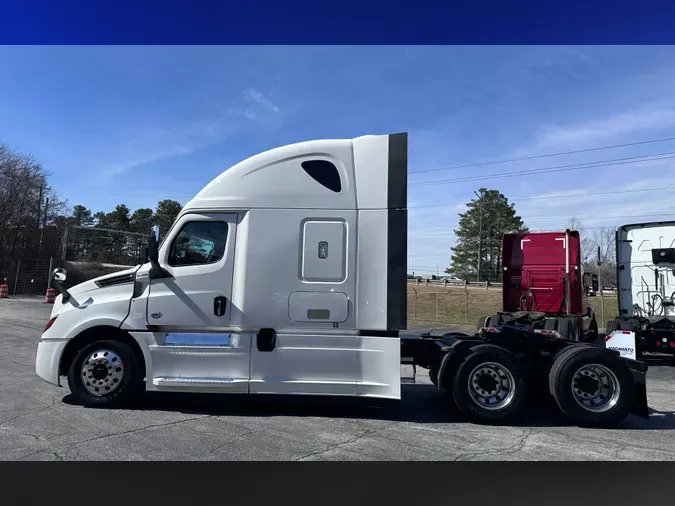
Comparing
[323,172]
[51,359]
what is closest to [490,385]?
[323,172]

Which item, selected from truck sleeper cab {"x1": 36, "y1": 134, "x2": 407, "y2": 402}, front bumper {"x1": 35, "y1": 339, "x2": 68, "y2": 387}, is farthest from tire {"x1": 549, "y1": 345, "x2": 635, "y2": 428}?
front bumper {"x1": 35, "y1": 339, "x2": 68, "y2": 387}

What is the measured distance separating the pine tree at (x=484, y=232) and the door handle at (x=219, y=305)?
57398 mm

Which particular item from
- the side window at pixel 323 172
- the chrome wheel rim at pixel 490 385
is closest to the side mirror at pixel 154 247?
the side window at pixel 323 172

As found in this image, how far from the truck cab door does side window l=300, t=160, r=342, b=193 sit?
1158mm

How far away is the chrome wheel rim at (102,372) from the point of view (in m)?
6.10

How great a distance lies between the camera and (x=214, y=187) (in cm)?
625

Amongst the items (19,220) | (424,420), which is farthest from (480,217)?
(424,420)

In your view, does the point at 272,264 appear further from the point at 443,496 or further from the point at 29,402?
the point at 29,402

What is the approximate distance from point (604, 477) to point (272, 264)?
4.12 metres

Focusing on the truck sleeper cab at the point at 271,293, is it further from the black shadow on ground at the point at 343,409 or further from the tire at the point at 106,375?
the black shadow on ground at the point at 343,409

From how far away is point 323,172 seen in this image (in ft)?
20.2

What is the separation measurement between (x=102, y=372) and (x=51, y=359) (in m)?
0.71

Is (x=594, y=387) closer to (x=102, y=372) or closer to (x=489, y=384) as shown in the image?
(x=489, y=384)

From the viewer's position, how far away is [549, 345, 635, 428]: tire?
5797 mm
